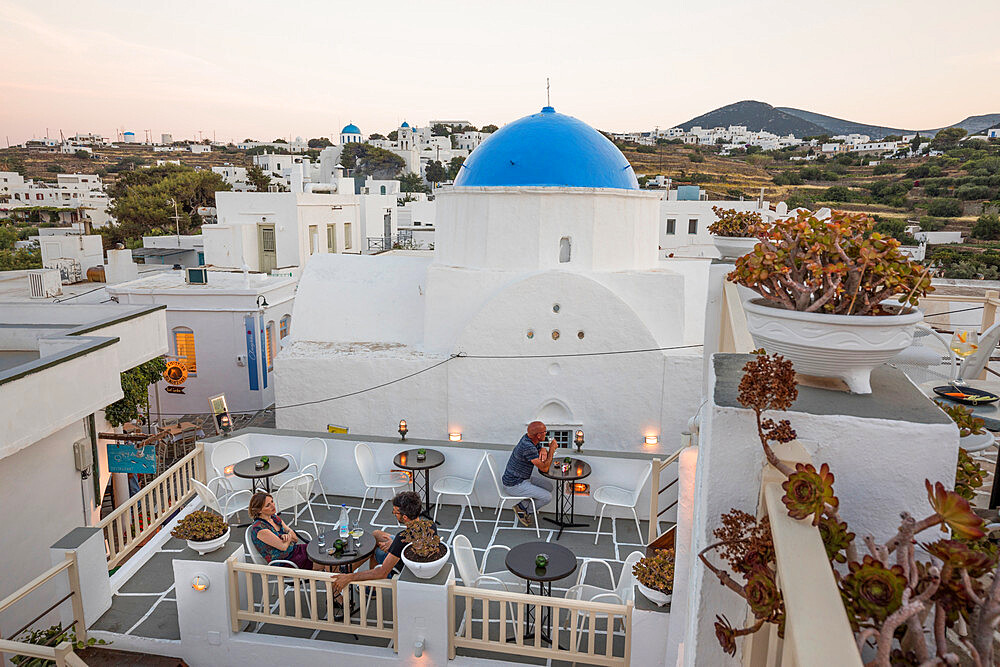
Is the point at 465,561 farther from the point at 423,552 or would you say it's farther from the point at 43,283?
the point at 43,283

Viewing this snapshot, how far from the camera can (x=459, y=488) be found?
7.89m

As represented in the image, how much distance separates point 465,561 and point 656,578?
1798 millimetres

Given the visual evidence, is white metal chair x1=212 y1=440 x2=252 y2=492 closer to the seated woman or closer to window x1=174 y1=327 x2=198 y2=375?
the seated woman

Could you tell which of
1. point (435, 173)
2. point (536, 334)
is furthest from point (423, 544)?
point (435, 173)

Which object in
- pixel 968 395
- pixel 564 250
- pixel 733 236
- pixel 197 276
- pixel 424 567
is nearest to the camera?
pixel 968 395

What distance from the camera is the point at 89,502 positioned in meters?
8.91

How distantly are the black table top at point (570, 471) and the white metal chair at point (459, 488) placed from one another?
965 millimetres

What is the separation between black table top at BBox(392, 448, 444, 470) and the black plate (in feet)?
17.9

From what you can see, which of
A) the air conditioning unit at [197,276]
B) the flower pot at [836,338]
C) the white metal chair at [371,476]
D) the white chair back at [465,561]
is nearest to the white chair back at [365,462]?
→ the white metal chair at [371,476]

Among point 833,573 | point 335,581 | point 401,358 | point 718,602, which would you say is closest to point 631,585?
point 335,581

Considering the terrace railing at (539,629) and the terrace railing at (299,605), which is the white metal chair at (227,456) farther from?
the terrace railing at (539,629)

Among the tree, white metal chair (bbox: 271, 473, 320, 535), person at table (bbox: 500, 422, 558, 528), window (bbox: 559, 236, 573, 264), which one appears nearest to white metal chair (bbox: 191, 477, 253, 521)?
white metal chair (bbox: 271, 473, 320, 535)

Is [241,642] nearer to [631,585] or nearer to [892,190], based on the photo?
[631,585]

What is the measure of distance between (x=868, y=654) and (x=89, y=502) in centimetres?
1015
